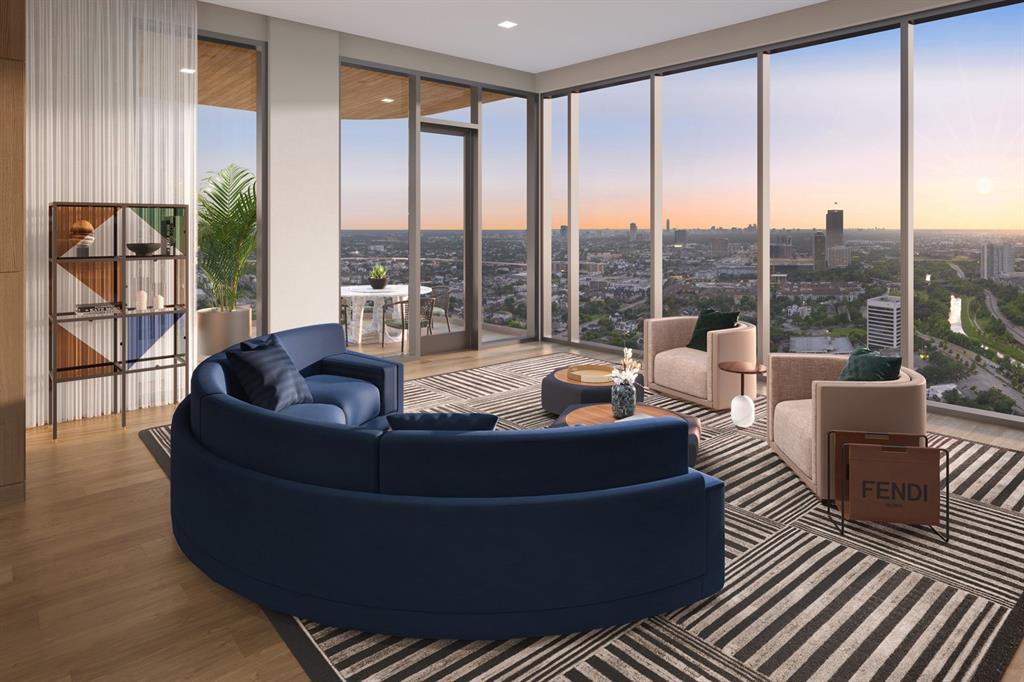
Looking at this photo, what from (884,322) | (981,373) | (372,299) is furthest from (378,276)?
(981,373)

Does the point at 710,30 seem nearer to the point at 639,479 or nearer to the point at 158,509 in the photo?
the point at 639,479

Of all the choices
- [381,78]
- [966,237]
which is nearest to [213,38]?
[381,78]

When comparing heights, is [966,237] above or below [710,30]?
below

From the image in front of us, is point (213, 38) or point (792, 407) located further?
point (213, 38)

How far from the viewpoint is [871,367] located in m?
3.78

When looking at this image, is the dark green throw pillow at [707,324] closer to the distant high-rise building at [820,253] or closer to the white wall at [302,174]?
the distant high-rise building at [820,253]

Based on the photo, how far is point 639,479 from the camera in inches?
97.3

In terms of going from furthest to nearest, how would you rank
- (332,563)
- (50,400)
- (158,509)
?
(50,400), (158,509), (332,563)

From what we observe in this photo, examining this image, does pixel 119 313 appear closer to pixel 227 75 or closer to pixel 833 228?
pixel 227 75

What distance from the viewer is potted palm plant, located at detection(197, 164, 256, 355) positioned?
6.16 metres

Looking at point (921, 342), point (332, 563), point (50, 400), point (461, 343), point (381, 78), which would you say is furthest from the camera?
point (461, 343)

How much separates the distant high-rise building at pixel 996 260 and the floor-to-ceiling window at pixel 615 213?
3306 mm

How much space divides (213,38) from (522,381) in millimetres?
4125

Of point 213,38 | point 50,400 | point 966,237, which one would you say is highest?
point 213,38
